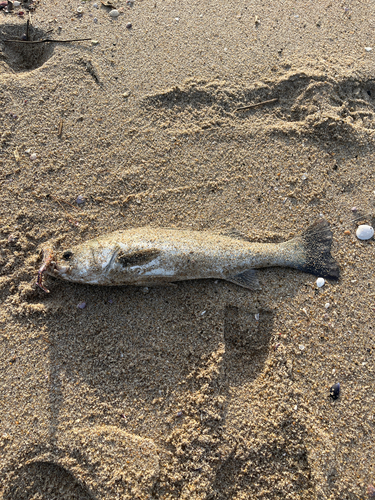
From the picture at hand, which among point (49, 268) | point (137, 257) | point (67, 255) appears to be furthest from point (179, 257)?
point (49, 268)

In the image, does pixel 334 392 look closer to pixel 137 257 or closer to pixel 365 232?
pixel 365 232

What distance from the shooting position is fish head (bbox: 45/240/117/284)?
3.30m

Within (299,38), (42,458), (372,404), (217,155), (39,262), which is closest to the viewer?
(42,458)

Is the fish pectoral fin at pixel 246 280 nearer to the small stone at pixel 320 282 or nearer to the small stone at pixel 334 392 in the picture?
the small stone at pixel 320 282

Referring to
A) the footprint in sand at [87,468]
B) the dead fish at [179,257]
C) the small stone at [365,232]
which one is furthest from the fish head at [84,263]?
the small stone at [365,232]

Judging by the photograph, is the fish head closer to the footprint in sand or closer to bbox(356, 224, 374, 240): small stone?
the footprint in sand

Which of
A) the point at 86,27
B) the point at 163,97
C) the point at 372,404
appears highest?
the point at 86,27

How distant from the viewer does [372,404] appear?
10.8 ft

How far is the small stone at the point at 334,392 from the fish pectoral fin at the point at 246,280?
1380mm

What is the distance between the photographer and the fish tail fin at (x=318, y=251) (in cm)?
363

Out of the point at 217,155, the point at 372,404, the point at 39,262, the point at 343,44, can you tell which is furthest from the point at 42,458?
the point at 343,44

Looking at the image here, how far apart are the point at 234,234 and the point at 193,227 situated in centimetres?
53

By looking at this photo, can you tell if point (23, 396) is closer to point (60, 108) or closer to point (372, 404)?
point (60, 108)

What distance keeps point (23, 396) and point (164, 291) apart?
1.91 metres
